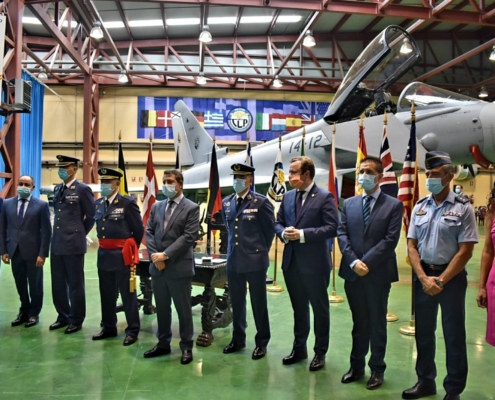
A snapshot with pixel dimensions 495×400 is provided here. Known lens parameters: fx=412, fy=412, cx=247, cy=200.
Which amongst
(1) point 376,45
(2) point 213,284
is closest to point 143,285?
(2) point 213,284

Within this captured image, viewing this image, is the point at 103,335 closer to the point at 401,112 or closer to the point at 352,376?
the point at 352,376

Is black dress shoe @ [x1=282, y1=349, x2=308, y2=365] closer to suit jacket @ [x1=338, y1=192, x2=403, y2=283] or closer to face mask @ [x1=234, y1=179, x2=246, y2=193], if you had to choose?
suit jacket @ [x1=338, y1=192, x2=403, y2=283]

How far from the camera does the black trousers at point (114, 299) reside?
385 centimetres

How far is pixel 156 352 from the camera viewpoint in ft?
11.6

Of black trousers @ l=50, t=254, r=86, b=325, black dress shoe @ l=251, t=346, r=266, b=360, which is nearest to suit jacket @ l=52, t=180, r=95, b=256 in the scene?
black trousers @ l=50, t=254, r=86, b=325

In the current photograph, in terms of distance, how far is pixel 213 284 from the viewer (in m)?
4.04

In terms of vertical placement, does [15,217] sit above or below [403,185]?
below

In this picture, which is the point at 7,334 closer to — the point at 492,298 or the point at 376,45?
the point at 492,298

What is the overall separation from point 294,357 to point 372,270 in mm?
1040

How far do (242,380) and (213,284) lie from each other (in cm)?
114

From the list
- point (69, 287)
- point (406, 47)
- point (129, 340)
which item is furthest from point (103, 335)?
point (406, 47)

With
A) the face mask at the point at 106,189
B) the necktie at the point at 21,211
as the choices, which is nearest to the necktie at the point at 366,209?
the face mask at the point at 106,189

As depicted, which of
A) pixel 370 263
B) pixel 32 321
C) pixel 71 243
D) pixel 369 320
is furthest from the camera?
pixel 32 321

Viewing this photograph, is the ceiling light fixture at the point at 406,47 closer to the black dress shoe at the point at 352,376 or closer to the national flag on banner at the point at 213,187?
the national flag on banner at the point at 213,187
